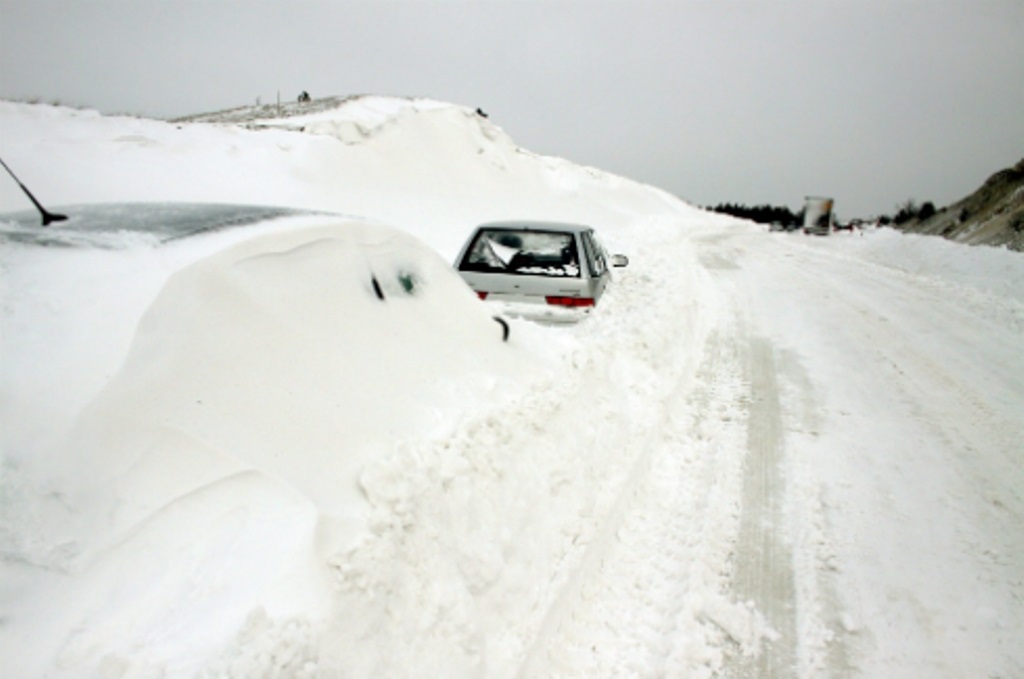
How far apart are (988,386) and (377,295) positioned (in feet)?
22.0

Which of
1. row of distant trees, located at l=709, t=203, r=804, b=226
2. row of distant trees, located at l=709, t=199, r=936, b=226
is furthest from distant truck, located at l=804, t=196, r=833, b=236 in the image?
row of distant trees, located at l=709, t=203, r=804, b=226

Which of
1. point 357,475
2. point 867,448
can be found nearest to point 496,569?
point 357,475

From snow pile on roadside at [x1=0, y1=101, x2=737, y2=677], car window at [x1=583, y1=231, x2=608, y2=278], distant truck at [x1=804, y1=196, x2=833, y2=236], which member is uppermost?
distant truck at [x1=804, y1=196, x2=833, y2=236]

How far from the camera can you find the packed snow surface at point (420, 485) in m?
1.83

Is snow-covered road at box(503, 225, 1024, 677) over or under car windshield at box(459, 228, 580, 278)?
under

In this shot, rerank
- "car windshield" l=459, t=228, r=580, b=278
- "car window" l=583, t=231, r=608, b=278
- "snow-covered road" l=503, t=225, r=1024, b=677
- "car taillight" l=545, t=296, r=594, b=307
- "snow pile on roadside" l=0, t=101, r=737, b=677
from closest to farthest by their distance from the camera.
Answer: "snow pile on roadside" l=0, t=101, r=737, b=677
"snow-covered road" l=503, t=225, r=1024, b=677
"car taillight" l=545, t=296, r=594, b=307
"car windshield" l=459, t=228, r=580, b=278
"car window" l=583, t=231, r=608, b=278

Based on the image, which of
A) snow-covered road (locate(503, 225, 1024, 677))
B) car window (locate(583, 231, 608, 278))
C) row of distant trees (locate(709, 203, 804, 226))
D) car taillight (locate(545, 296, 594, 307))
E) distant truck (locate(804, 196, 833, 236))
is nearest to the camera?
snow-covered road (locate(503, 225, 1024, 677))

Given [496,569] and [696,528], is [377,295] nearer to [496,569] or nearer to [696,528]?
[496,569]

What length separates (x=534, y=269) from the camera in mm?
6348

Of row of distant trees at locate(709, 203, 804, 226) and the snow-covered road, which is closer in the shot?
the snow-covered road

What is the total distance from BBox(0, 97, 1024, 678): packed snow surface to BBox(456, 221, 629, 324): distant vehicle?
42 cm

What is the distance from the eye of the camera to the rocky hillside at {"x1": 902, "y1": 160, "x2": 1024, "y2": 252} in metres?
20.6

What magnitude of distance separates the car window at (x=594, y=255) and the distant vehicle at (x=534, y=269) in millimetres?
25

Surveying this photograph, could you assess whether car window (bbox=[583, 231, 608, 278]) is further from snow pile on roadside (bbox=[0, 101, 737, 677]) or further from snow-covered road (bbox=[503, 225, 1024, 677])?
snow pile on roadside (bbox=[0, 101, 737, 677])
